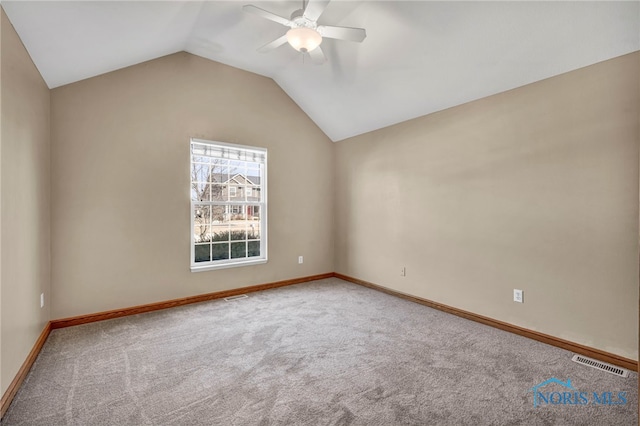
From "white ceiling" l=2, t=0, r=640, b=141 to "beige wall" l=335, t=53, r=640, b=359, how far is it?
224mm

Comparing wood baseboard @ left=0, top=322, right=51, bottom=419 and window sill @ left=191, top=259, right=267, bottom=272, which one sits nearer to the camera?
wood baseboard @ left=0, top=322, right=51, bottom=419

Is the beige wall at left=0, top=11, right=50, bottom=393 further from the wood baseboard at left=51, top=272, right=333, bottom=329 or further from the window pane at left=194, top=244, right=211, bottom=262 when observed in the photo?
the window pane at left=194, top=244, right=211, bottom=262

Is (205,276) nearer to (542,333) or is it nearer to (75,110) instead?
(75,110)

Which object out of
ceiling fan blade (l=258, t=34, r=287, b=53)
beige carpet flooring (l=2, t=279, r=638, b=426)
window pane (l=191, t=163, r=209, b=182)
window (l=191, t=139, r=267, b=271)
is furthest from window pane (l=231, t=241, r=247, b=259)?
ceiling fan blade (l=258, t=34, r=287, b=53)

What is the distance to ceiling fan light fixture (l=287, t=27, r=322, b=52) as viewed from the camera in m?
2.34

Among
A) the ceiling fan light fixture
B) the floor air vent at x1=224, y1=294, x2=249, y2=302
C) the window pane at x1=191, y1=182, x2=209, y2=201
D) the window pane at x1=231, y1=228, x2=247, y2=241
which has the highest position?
the ceiling fan light fixture

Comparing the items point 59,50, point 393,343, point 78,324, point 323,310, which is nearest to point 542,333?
point 393,343

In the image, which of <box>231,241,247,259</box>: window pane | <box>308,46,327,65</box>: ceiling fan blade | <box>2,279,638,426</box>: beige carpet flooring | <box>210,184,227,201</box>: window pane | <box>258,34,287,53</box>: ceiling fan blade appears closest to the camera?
<box>2,279,638,426</box>: beige carpet flooring

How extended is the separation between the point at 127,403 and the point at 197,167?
9.12ft

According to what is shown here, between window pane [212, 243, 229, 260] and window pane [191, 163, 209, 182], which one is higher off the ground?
window pane [191, 163, 209, 182]

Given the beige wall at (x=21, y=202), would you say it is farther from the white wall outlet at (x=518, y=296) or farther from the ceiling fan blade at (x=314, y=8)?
the white wall outlet at (x=518, y=296)

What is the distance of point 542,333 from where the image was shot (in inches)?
108

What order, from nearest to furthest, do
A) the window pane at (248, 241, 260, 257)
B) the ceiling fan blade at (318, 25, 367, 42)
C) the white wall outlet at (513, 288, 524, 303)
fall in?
the ceiling fan blade at (318, 25, 367, 42) < the white wall outlet at (513, 288, 524, 303) < the window pane at (248, 241, 260, 257)

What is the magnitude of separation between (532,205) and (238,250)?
11.5 feet
